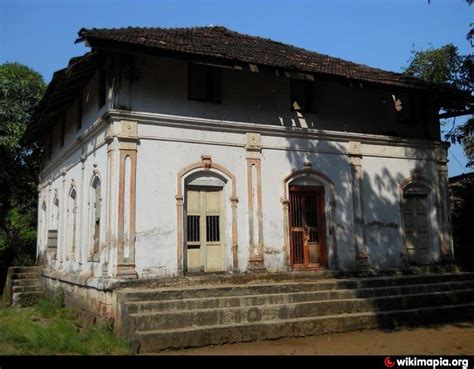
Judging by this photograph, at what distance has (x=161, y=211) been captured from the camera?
1023 cm

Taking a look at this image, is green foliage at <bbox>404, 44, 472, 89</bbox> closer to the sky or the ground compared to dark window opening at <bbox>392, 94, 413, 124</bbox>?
closer to the sky

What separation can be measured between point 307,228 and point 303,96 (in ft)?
11.5

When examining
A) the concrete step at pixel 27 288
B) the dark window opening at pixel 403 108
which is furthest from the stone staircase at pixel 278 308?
the concrete step at pixel 27 288

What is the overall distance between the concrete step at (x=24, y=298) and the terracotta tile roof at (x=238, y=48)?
9.75 meters

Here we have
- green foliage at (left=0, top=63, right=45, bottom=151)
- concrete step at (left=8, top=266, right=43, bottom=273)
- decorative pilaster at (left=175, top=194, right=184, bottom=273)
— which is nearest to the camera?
decorative pilaster at (left=175, top=194, right=184, bottom=273)

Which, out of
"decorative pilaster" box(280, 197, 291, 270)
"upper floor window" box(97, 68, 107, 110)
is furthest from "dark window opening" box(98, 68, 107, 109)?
"decorative pilaster" box(280, 197, 291, 270)

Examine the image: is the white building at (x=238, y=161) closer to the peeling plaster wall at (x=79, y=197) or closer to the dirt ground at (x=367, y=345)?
the peeling plaster wall at (x=79, y=197)

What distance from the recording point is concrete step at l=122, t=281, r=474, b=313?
28.4ft

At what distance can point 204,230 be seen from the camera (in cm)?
1085

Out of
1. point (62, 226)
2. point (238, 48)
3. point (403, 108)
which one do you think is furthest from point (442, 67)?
point (62, 226)

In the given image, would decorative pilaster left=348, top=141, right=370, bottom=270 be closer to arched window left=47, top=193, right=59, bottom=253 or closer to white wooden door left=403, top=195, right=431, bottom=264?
white wooden door left=403, top=195, right=431, bottom=264

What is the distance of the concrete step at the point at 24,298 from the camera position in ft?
51.2

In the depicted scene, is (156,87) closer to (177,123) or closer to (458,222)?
(177,123)

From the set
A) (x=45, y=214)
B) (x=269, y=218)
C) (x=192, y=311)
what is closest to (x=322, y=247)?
(x=269, y=218)
